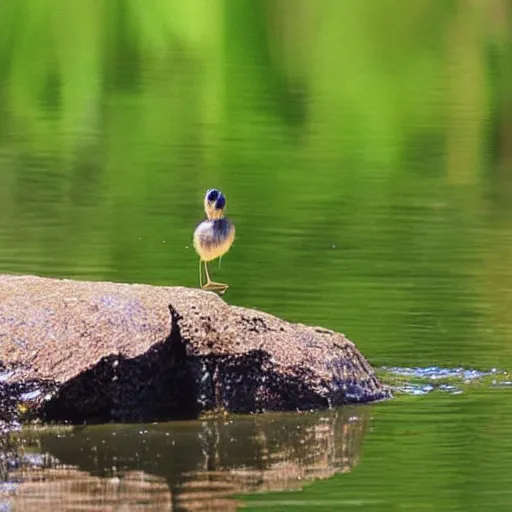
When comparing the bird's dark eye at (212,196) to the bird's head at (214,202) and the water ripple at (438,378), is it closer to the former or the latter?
the bird's head at (214,202)

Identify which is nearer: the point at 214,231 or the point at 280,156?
the point at 214,231

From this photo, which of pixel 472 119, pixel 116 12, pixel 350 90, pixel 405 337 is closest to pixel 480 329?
pixel 405 337

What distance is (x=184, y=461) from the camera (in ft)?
33.8

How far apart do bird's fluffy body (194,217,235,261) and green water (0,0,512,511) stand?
137cm

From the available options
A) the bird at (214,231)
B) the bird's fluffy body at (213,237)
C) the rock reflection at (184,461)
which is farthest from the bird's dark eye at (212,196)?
→ the rock reflection at (184,461)

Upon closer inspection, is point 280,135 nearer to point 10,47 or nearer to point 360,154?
point 360,154

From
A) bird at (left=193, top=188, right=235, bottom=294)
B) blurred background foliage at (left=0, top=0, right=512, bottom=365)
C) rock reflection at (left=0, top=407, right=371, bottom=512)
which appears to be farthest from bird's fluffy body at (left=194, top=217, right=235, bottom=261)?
blurred background foliage at (left=0, top=0, right=512, bottom=365)

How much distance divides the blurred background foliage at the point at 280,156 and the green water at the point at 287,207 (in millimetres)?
60

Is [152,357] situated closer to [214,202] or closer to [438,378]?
[214,202]

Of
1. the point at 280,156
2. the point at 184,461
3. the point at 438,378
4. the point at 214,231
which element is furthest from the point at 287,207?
the point at 184,461

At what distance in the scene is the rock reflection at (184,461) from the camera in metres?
9.50

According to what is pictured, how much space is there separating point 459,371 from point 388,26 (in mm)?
46516

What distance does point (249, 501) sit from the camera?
9469 millimetres

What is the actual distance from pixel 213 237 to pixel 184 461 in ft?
6.92
